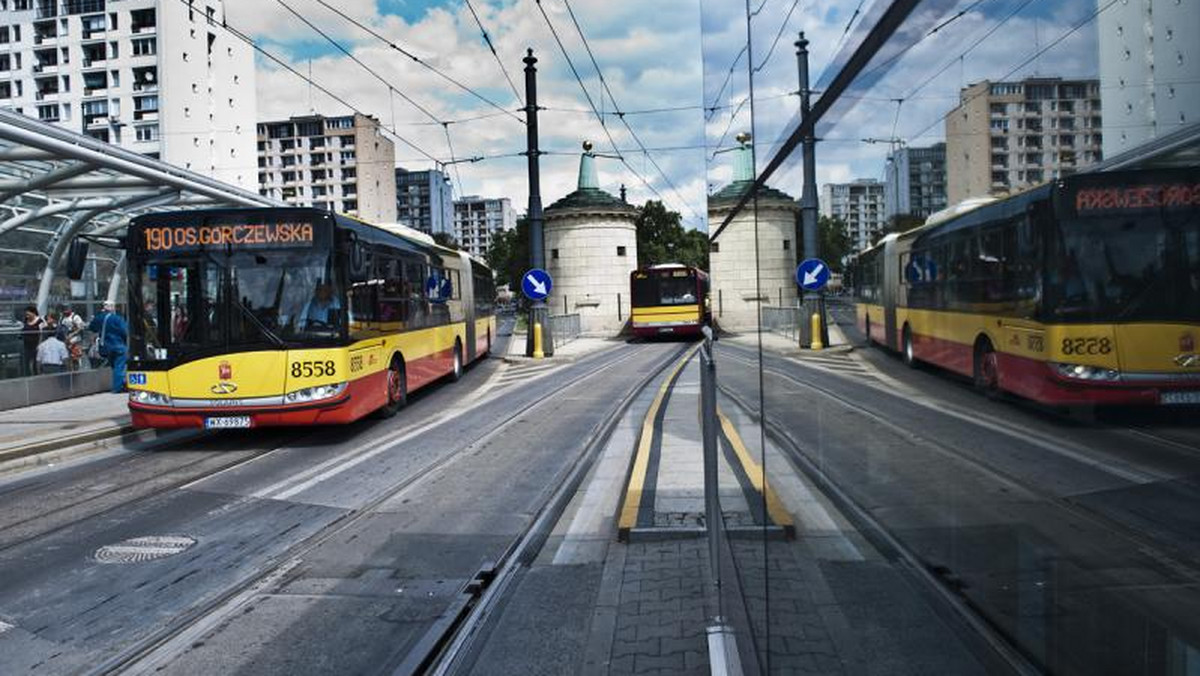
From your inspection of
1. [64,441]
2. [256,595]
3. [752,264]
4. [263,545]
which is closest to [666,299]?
[64,441]

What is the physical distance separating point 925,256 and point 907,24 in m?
0.36

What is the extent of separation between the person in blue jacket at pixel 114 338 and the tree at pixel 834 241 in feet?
53.8

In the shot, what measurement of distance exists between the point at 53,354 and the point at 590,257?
90.5ft

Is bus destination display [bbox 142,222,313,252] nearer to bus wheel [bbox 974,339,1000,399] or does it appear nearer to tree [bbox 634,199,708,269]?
bus wheel [bbox 974,339,1000,399]

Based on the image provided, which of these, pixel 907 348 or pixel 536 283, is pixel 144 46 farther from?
pixel 907 348

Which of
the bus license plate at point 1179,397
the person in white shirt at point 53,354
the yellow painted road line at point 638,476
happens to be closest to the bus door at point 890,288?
the bus license plate at point 1179,397

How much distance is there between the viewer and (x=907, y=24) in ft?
4.32

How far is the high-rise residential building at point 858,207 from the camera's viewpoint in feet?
5.23

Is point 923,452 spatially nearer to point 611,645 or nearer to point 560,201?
point 611,645

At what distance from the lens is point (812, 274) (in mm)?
2314

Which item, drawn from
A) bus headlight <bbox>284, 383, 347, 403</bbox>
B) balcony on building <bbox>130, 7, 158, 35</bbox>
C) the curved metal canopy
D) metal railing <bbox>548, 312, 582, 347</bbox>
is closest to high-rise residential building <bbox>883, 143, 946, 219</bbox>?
bus headlight <bbox>284, 383, 347, 403</bbox>

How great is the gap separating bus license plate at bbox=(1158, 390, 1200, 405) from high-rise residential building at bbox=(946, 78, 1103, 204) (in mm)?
246

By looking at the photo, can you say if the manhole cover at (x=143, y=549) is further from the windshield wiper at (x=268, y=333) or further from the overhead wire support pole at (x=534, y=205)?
the overhead wire support pole at (x=534, y=205)

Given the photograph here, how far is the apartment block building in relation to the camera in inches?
2704
